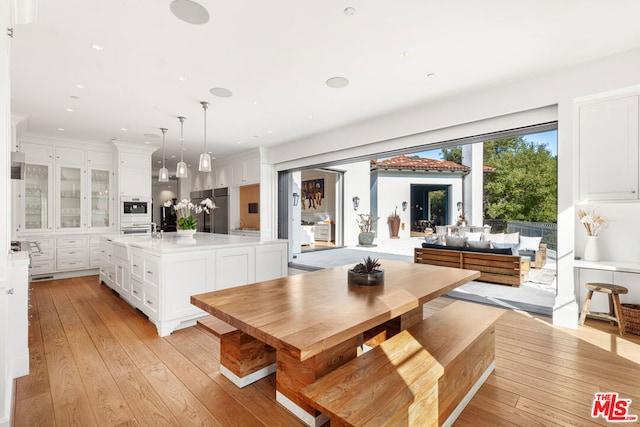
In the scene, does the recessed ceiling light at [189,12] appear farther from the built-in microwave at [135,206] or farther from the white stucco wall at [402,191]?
the white stucco wall at [402,191]

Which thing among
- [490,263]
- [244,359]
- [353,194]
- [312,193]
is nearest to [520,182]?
[353,194]

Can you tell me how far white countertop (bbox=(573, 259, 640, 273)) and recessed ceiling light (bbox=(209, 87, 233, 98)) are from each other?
166 inches

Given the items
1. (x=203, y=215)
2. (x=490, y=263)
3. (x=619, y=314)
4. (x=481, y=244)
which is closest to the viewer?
(x=619, y=314)

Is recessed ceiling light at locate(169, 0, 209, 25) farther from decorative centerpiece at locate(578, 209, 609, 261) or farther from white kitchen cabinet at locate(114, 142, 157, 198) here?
white kitchen cabinet at locate(114, 142, 157, 198)

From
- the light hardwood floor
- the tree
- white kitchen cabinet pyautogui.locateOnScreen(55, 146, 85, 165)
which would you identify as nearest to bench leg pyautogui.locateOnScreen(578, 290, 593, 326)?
the light hardwood floor

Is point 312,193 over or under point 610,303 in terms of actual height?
over

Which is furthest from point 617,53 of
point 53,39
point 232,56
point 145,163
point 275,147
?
point 145,163

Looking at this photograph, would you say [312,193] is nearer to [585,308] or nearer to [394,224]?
[394,224]

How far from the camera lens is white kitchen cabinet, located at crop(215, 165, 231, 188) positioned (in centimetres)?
784

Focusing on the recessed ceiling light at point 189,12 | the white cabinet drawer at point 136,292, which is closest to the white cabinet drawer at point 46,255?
the white cabinet drawer at point 136,292

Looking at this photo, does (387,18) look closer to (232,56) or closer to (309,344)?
(232,56)

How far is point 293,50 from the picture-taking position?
2771 mm

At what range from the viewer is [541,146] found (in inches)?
377

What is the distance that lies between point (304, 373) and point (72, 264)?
19.7 ft
